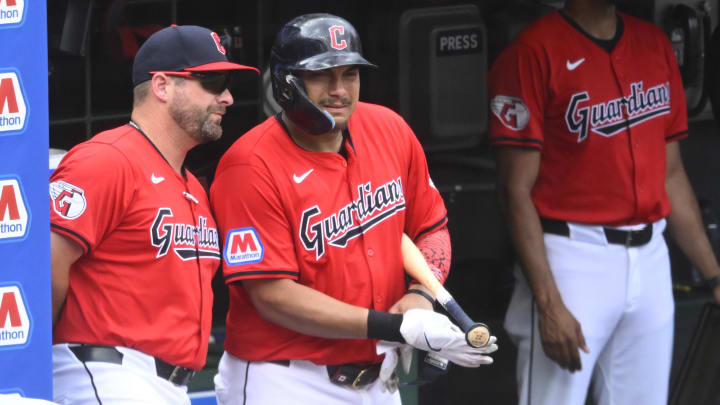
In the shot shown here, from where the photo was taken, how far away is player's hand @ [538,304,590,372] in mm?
3914

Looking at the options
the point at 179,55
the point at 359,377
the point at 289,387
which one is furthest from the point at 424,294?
the point at 179,55

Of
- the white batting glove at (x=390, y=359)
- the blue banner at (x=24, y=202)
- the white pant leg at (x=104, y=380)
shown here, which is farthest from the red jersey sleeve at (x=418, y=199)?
the blue banner at (x=24, y=202)

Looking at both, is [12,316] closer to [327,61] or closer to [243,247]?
[243,247]

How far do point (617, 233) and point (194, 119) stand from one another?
1.66 metres

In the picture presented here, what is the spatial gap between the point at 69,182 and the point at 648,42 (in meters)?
2.20

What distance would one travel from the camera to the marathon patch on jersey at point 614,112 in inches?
156

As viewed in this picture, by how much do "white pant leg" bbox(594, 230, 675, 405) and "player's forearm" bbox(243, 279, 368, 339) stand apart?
1.36 meters

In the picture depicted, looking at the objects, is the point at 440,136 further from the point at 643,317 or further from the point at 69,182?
the point at 69,182

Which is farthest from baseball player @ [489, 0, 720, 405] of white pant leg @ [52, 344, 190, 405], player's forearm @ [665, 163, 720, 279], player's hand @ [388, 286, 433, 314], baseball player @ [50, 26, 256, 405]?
white pant leg @ [52, 344, 190, 405]

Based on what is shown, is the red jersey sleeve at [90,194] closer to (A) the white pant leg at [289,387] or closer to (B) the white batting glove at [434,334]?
(A) the white pant leg at [289,387]

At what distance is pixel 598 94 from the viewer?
3.98m

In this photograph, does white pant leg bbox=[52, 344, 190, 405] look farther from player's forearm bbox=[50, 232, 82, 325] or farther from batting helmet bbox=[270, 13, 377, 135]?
batting helmet bbox=[270, 13, 377, 135]

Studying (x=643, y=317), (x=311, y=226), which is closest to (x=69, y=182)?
(x=311, y=226)

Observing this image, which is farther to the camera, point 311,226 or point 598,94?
point 598,94
